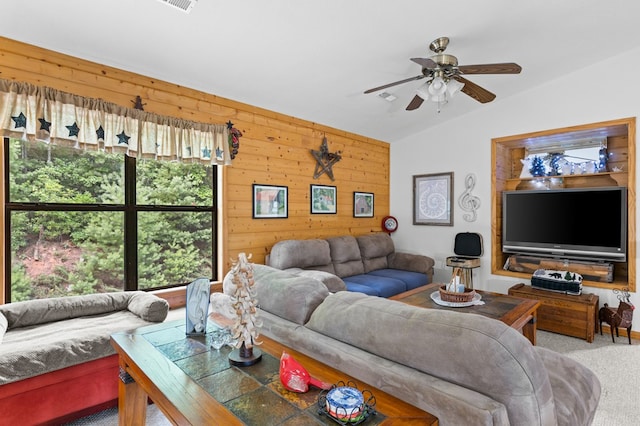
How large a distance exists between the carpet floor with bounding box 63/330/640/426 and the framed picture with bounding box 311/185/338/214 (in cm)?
296

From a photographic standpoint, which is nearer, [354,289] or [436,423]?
[436,423]

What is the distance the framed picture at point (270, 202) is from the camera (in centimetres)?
410

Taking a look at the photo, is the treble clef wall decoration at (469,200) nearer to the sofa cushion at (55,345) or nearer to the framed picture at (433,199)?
the framed picture at (433,199)

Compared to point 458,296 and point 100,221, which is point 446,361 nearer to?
point 458,296

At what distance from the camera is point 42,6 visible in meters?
2.29

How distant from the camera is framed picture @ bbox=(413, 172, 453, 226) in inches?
206

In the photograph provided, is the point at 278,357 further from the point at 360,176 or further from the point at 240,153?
the point at 360,176

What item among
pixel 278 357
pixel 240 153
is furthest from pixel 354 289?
pixel 278 357

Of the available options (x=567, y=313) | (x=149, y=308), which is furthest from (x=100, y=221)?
(x=567, y=313)

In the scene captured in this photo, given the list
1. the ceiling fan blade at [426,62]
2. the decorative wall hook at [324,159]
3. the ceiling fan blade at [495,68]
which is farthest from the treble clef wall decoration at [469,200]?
the ceiling fan blade at [426,62]

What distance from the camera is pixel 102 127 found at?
9.48 feet

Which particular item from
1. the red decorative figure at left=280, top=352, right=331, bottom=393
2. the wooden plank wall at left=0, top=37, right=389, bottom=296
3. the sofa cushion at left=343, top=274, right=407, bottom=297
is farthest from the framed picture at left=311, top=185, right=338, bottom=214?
the red decorative figure at left=280, top=352, right=331, bottom=393

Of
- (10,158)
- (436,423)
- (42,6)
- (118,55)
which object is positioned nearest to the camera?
(436,423)

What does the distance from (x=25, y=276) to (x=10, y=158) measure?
94 cm
